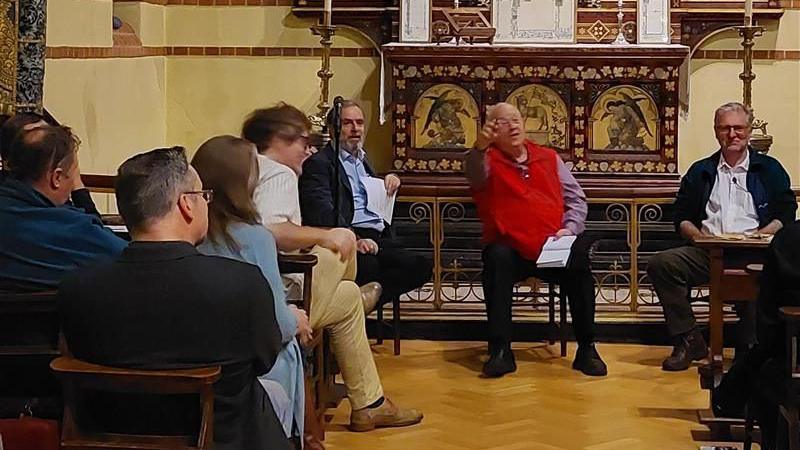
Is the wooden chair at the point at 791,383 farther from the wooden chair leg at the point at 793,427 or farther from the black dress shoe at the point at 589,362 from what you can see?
the black dress shoe at the point at 589,362

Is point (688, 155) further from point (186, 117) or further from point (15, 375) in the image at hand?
point (15, 375)

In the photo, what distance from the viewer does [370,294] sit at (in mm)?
5488

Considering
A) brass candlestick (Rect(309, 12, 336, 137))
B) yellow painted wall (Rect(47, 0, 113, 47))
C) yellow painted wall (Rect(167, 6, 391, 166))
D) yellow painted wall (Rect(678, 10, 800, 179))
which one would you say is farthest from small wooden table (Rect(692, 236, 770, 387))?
yellow painted wall (Rect(167, 6, 391, 166))

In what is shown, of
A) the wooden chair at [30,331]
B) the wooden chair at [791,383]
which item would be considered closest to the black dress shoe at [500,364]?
the wooden chair at [791,383]

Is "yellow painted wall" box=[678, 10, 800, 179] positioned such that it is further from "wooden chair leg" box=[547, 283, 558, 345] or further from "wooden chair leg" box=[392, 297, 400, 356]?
"wooden chair leg" box=[392, 297, 400, 356]

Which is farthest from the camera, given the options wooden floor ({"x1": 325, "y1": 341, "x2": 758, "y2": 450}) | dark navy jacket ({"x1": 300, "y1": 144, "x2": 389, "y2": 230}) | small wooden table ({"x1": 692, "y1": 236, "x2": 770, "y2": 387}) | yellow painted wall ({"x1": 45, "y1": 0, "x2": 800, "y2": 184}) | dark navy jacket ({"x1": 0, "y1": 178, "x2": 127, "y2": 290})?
yellow painted wall ({"x1": 45, "y1": 0, "x2": 800, "y2": 184})

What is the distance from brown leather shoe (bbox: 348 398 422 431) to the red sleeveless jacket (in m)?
1.32

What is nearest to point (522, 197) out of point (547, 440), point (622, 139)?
point (547, 440)

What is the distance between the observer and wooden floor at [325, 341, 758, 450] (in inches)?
193

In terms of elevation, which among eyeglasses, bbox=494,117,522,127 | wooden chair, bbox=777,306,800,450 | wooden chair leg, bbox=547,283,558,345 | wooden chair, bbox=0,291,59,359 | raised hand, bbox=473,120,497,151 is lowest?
wooden chair leg, bbox=547,283,558,345

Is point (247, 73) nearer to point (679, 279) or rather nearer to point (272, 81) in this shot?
point (272, 81)

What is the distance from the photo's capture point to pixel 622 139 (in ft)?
27.5

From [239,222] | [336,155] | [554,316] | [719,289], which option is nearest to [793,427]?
[719,289]

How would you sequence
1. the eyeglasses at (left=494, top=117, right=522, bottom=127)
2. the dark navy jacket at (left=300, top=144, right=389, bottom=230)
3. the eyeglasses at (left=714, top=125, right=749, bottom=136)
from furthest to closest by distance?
1. the eyeglasses at (left=494, top=117, right=522, bottom=127)
2. the eyeglasses at (left=714, top=125, right=749, bottom=136)
3. the dark navy jacket at (left=300, top=144, right=389, bottom=230)
